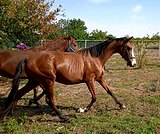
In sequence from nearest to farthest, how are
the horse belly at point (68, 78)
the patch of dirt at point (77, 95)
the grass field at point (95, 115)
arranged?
the grass field at point (95, 115) → the horse belly at point (68, 78) → the patch of dirt at point (77, 95)

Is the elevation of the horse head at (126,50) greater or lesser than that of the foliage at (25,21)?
lesser

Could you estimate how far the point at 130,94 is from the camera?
899cm

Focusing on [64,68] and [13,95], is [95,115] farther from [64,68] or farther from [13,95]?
[13,95]

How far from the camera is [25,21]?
1427 centimetres

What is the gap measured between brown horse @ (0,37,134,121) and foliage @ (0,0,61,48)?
579 centimetres

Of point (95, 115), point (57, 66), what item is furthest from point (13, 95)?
point (95, 115)

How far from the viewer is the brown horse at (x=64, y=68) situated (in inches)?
258

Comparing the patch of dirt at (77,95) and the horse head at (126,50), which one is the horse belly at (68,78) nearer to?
the patch of dirt at (77,95)

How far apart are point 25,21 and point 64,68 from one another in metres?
8.00

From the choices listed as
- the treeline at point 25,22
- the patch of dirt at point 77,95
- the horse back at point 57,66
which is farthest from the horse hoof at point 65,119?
the treeline at point 25,22

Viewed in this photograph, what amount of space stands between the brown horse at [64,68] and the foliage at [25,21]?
579 cm

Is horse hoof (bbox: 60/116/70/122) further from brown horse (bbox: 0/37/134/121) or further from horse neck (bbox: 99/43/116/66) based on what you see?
horse neck (bbox: 99/43/116/66)

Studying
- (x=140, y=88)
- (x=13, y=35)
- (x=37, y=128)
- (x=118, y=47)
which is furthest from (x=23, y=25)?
(x=37, y=128)

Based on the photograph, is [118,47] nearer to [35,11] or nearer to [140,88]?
[140,88]
